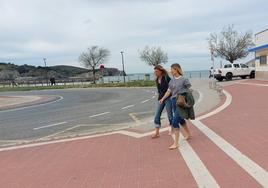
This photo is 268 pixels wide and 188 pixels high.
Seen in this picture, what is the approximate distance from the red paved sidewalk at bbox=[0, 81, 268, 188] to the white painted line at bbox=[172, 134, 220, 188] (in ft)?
0.22

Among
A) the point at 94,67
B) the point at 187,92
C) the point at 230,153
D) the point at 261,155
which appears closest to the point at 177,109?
the point at 187,92

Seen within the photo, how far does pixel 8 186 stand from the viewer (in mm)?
5801

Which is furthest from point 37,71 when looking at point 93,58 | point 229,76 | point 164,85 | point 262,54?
point 164,85

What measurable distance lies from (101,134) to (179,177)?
15.2 ft

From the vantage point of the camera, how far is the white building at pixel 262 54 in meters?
32.7

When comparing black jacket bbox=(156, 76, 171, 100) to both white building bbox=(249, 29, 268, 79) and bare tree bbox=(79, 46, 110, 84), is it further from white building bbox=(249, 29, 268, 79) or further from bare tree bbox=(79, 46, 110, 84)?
bare tree bbox=(79, 46, 110, 84)

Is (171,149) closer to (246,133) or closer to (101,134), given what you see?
(246,133)

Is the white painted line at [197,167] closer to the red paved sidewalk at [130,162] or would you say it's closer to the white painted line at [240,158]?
the red paved sidewalk at [130,162]

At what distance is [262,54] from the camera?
111 ft

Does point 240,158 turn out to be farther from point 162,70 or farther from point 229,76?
point 229,76

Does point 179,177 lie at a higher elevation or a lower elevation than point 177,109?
lower

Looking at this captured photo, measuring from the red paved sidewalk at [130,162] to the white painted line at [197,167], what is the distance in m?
0.07

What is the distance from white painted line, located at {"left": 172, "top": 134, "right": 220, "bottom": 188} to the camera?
5137 mm

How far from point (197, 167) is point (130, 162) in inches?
50.2
